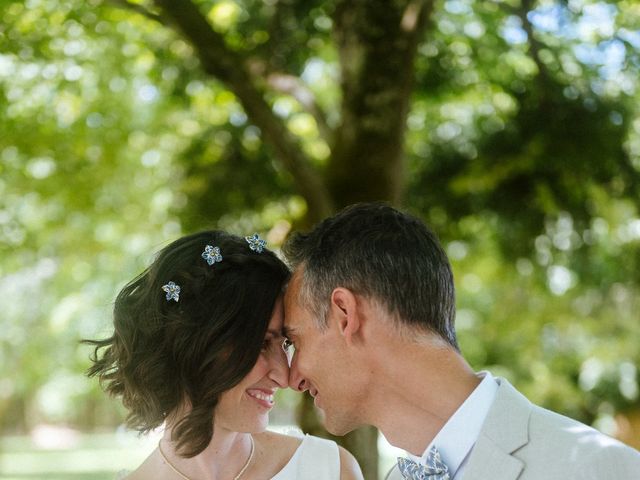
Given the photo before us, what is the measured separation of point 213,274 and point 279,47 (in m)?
3.47

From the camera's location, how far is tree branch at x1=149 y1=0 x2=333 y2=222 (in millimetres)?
5562

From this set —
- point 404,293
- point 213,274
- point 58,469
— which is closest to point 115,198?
point 213,274

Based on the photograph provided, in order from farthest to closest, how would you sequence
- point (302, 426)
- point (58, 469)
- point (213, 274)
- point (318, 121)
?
point (58, 469), point (318, 121), point (302, 426), point (213, 274)

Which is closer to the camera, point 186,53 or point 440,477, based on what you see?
point 440,477

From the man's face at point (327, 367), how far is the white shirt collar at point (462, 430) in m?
0.30

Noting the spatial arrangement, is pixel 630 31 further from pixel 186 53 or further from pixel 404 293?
pixel 404 293

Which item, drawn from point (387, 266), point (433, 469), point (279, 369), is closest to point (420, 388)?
point (433, 469)

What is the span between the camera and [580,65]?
23.8 ft

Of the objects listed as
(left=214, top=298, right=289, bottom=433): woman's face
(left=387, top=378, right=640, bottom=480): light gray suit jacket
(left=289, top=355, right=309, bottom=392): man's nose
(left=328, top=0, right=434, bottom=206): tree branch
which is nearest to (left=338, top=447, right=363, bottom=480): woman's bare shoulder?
(left=214, top=298, right=289, bottom=433): woman's face

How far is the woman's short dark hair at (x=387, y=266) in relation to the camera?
120 inches

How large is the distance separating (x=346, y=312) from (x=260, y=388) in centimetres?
81

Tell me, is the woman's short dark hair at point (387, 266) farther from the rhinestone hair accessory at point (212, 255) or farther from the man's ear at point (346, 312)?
the rhinestone hair accessory at point (212, 255)

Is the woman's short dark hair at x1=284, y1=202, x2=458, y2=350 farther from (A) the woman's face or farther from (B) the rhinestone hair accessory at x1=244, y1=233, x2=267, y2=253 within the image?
(B) the rhinestone hair accessory at x1=244, y1=233, x2=267, y2=253

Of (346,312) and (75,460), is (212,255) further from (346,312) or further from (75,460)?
(75,460)
